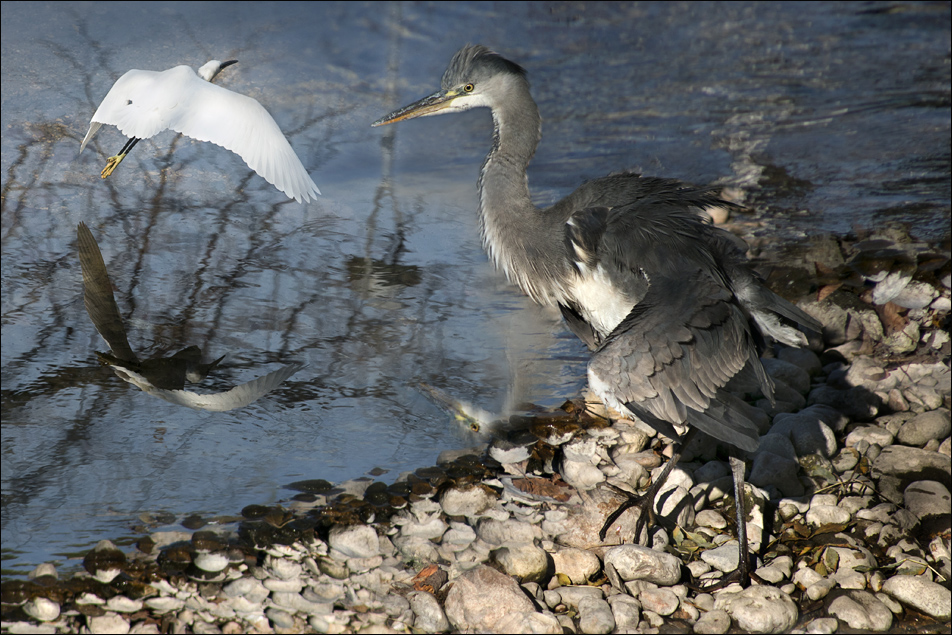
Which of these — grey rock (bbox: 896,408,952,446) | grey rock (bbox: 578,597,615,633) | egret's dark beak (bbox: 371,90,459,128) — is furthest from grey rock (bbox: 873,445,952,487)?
egret's dark beak (bbox: 371,90,459,128)

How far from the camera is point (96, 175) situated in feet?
11.9

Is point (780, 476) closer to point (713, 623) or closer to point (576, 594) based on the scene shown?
point (713, 623)

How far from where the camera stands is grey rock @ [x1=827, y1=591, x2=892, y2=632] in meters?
2.29

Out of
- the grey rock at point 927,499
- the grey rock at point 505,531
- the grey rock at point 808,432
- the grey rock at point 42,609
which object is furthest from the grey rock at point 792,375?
the grey rock at point 42,609

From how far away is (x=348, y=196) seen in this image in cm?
393

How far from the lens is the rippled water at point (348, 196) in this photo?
8.79ft

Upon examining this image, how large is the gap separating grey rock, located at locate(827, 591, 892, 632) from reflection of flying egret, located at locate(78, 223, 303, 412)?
7.18ft

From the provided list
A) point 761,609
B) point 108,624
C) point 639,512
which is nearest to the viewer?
point 108,624

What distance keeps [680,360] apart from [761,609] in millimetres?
841

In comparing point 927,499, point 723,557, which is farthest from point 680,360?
point 927,499

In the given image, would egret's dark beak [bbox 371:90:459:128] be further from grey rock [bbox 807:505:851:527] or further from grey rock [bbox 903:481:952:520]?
grey rock [bbox 903:481:952:520]

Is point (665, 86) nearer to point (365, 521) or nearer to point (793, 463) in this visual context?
point (793, 463)

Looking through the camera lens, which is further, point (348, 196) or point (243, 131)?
point (348, 196)

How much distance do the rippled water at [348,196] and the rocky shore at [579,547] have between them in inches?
6.5
